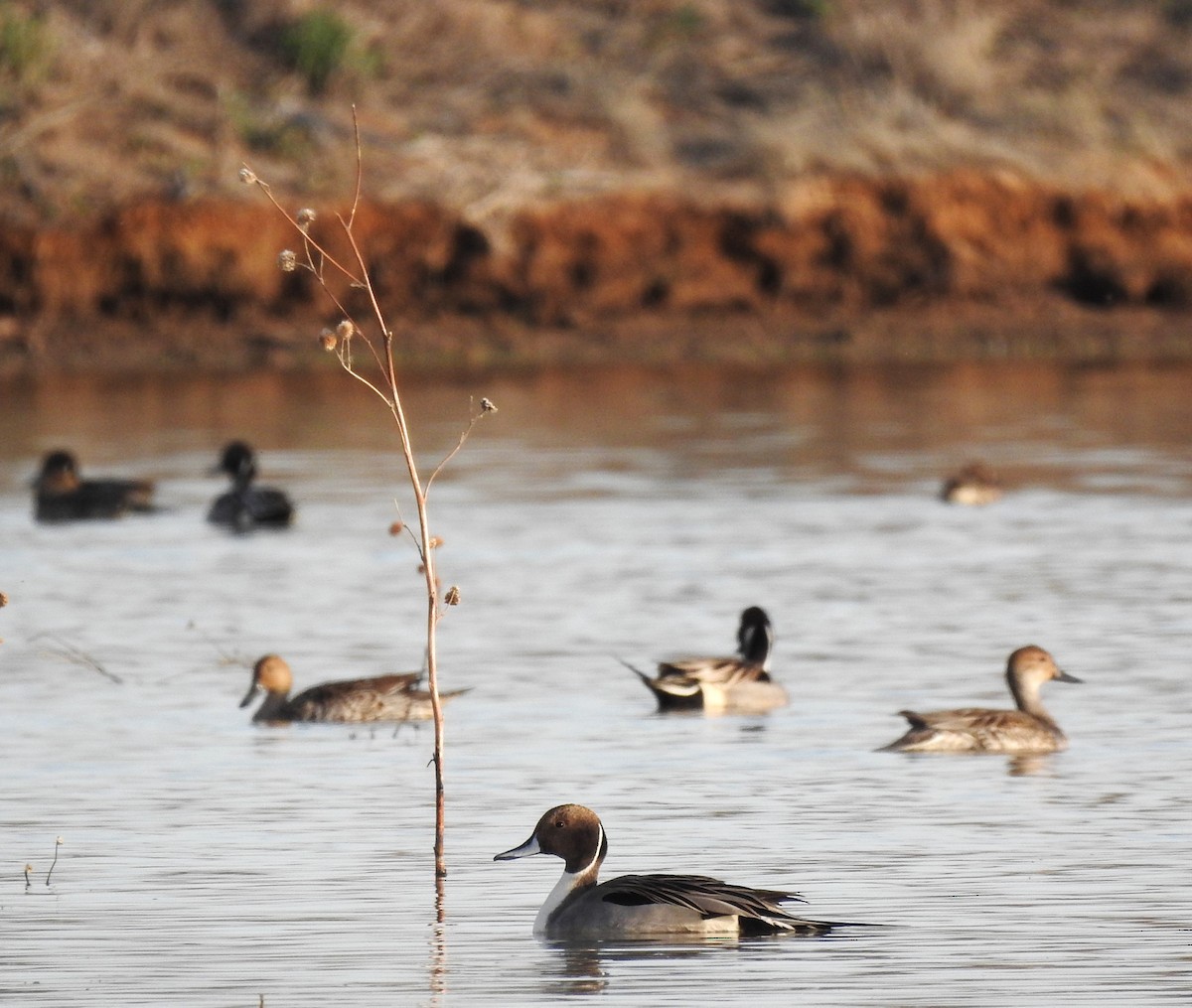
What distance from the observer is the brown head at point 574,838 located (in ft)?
30.3

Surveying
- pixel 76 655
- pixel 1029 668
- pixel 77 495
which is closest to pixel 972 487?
pixel 77 495

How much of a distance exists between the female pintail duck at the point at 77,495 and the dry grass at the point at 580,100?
1246 cm

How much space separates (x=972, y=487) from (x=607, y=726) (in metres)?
9.14

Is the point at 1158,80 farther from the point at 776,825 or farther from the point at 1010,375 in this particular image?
the point at 776,825

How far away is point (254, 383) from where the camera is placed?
110ft

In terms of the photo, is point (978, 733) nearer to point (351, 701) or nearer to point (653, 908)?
point (351, 701)

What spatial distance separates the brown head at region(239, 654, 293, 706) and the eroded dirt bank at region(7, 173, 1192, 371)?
20795 millimetres

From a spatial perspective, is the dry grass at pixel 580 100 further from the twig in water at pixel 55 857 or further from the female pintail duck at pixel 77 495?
the twig in water at pixel 55 857

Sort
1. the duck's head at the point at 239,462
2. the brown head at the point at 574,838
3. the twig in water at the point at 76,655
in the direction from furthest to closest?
the duck's head at the point at 239,462 → the twig in water at the point at 76,655 → the brown head at the point at 574,838

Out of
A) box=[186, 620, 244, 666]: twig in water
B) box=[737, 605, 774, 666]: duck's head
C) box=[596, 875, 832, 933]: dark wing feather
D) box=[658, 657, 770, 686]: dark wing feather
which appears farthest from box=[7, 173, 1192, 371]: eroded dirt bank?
box=[596, 875, 832, 933]: dark wing feather

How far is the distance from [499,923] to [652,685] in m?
4.18

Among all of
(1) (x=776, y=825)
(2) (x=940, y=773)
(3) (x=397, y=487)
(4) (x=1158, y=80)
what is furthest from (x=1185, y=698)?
(4) (x=1158, y=80)

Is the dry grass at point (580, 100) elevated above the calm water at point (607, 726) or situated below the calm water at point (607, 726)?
above

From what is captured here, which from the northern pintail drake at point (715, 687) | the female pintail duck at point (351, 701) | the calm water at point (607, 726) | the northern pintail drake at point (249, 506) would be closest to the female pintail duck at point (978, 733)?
the calm water at point (607, 726)
